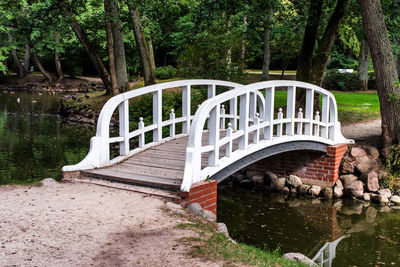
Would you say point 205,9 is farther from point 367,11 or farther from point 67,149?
point 67,149

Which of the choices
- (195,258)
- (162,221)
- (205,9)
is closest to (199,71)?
(205,9)

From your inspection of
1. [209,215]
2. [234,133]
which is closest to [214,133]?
[234,133]

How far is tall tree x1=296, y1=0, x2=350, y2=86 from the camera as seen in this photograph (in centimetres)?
1334

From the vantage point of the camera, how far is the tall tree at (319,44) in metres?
13.3

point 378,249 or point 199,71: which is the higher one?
point 199,71

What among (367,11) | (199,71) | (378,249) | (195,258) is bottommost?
(378,249)

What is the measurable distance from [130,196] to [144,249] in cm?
186

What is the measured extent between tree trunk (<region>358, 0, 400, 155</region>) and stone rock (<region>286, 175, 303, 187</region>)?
233 centimetres

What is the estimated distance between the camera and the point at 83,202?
6176 mm

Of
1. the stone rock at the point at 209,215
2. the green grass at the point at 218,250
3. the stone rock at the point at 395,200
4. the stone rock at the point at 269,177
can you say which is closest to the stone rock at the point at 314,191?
the stone rock at the point at 269,177

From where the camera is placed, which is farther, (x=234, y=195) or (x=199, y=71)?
(x=199, y=71)

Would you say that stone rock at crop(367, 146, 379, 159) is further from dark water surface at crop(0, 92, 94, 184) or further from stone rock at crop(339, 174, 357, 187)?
dark water surface at crop(0, 92, 94, 184)

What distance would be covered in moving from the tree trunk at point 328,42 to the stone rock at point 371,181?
3.69 m

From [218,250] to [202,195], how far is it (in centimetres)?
193
